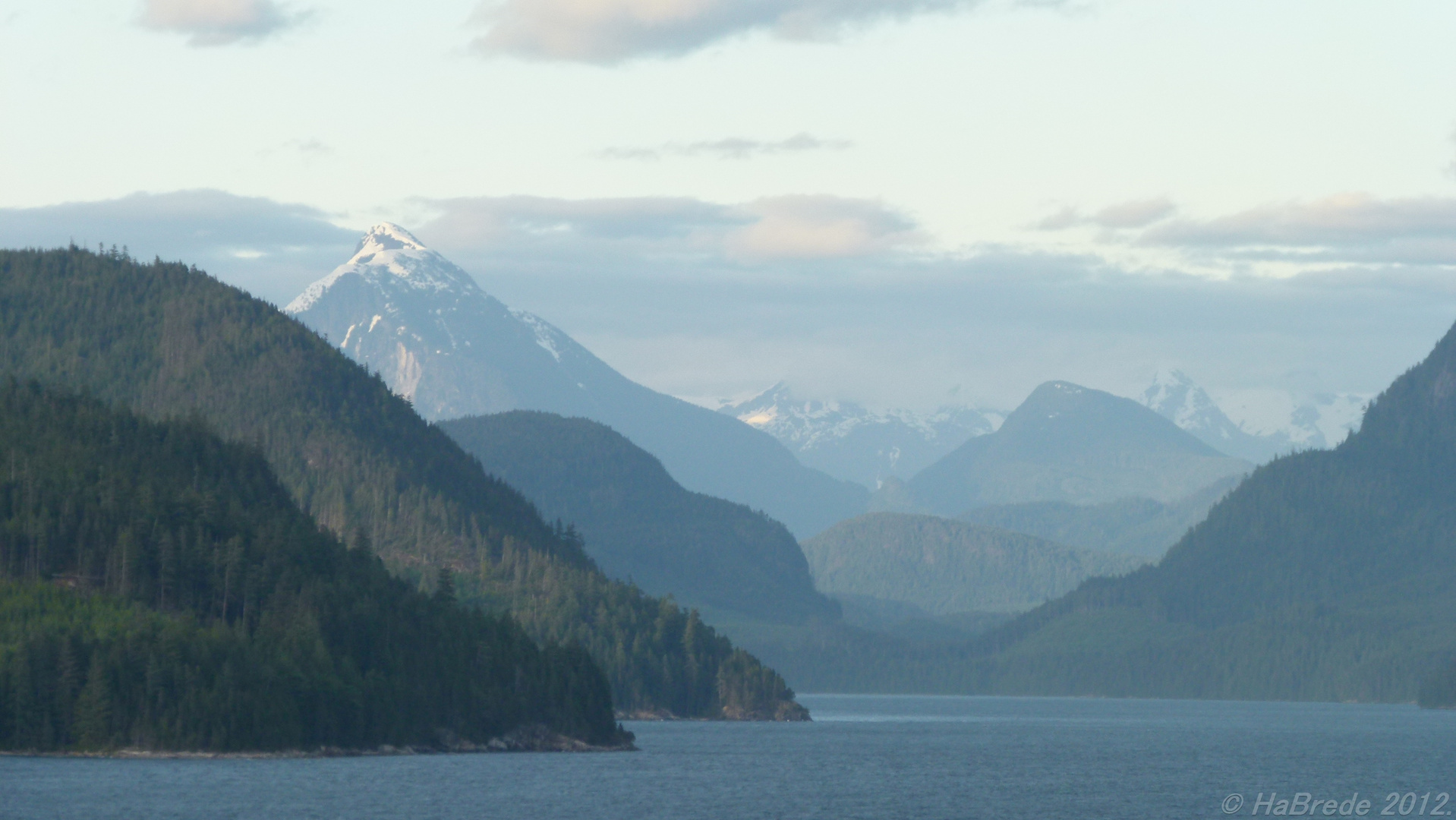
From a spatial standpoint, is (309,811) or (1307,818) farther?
(1307,818)

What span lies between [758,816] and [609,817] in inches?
572

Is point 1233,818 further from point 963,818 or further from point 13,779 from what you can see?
point 13,779

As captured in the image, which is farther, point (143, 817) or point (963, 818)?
point (963, 818)

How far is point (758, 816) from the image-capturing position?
199 meters

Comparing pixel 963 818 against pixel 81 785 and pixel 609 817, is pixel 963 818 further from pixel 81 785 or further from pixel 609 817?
pixel 81 785

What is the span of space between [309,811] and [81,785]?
939 inches

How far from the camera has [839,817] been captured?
652ft

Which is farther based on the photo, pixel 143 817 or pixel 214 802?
pixel 214 802

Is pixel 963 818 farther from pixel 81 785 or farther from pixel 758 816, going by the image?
pixel 81 785

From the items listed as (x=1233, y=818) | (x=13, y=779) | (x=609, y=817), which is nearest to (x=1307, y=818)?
(x=1233, y=818)

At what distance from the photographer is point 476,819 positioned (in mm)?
187000

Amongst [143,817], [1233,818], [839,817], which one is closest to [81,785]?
[143,817]

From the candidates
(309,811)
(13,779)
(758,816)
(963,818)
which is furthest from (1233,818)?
(13,779)

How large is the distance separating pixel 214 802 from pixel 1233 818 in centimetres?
9381
